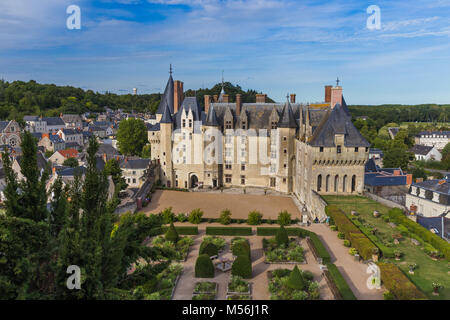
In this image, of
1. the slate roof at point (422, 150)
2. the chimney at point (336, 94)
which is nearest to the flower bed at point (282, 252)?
the chimney at point (336, 94)

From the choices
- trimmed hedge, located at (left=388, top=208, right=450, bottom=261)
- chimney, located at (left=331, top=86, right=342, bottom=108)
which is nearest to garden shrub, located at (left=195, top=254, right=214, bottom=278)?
trimmed hedge, located at (left=388, top=208, right=450, bottom=261)

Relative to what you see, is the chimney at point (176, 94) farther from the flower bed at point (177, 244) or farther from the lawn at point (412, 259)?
the lawn at point (412, 259)

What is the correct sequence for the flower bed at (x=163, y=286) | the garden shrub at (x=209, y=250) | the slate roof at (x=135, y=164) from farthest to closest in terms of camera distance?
the slate roof at (x=135, y=164) → the garden shrub at (x=209, y=250) → the flower bed at (x=163, y=286)

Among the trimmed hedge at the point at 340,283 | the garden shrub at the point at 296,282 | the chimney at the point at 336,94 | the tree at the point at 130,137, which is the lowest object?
the trimmed hedge at the point at 340,283

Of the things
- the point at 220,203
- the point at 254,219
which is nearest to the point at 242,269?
the point at 254,219

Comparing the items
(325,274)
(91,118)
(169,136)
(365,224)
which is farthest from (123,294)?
(91,118)

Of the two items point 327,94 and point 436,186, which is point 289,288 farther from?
point 327,94
